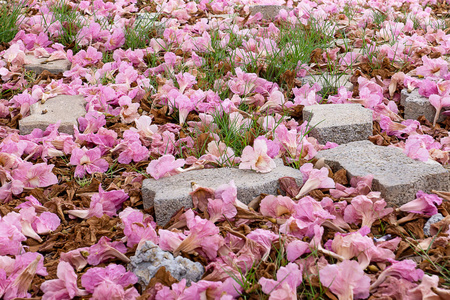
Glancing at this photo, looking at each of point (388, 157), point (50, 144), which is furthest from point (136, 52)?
point (388, 157)

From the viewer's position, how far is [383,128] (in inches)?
94.1

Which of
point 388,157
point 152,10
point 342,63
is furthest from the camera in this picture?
point 152,10

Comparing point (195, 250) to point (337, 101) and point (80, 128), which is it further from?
point (337, 101)

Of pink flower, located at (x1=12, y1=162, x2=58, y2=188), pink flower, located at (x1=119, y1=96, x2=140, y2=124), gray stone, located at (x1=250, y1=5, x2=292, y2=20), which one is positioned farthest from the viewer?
gray stone, located at (x1=250, y1=5, x2=292, y2=20)

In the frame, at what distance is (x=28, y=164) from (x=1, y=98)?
0.96 meters

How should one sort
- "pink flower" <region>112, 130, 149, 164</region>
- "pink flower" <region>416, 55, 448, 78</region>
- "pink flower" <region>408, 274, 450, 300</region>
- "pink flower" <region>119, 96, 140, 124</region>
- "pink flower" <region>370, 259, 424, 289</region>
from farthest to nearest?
"pink flower" <region>416, 55, 448, 78</region> < "pink flower" <region>119, 96, 140, 124</region> < "pink flower" <region>112, 130, 149, 164</region> < "pink flower" <region>370, 259, 424, 289</region> < "pink flower" <region>408, 274, 450, 300</region>

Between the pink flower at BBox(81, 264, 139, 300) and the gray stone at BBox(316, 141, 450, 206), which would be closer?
the pink flower at BBox(81, 264, 139, 300)

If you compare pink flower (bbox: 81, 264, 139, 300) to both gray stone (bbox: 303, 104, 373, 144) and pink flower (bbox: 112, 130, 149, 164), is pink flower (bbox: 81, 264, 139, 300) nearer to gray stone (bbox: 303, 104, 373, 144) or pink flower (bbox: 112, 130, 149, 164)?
pink flower (bbox: 112, 130, 149, 164)

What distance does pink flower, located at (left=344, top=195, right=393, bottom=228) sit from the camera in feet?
5.56

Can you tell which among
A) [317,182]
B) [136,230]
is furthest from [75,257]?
[317,182]

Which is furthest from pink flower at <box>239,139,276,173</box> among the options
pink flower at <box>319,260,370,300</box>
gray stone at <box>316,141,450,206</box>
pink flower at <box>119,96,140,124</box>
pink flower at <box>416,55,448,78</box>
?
pink flower at <box>416,55,448,78</box>

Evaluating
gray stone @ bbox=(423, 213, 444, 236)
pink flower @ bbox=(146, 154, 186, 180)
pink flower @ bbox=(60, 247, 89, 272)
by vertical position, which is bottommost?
gray stone @ bbox=(423, 213, 444, 236)

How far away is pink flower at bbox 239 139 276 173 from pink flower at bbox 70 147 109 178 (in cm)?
62

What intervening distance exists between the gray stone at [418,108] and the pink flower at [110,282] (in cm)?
164
